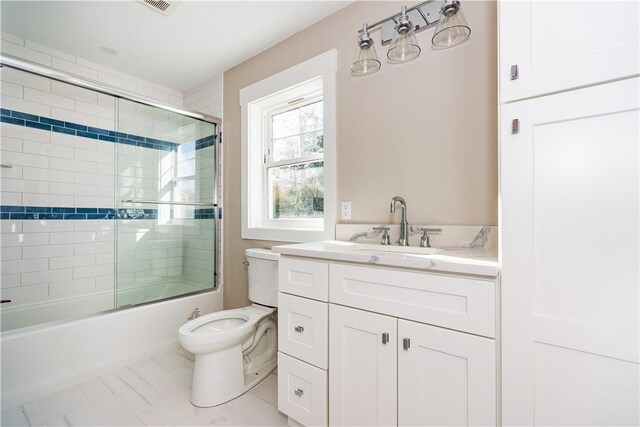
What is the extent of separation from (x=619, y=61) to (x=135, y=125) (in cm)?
278

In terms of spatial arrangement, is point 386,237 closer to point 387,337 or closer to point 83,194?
point 387,337

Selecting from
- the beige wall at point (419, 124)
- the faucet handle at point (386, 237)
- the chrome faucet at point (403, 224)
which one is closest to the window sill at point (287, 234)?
the beige wall at point (419, 124)

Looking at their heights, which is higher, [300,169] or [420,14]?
[420,14]

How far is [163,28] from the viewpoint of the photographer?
2.00m

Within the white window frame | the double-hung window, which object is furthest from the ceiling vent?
the double-hung window

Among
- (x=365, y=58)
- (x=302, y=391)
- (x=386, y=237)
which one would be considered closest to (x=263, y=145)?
(x=365, y=58)

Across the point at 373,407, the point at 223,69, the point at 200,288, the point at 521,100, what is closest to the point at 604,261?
the point at 521,100

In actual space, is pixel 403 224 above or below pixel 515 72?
below

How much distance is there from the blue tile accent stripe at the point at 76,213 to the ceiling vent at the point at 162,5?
145 centimetres

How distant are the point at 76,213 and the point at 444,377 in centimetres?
294

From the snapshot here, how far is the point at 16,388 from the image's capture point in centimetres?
161

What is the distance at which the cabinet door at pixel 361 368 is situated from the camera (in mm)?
1102

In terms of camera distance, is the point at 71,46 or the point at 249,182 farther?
the point at 249,182

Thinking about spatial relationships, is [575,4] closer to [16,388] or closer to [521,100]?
[521,100]
